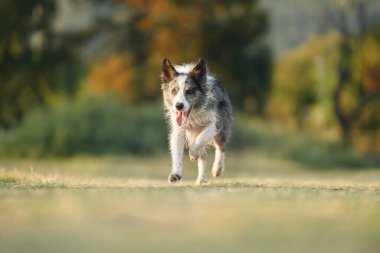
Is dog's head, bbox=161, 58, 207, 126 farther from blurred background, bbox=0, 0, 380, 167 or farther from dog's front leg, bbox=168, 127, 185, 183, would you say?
blurred background, bbox=0, 0, 380, 167

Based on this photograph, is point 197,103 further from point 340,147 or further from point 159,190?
point 340,147

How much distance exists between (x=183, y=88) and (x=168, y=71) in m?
0.43

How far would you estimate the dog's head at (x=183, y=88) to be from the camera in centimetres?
1116

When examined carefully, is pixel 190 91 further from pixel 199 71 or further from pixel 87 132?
pixel 87 132

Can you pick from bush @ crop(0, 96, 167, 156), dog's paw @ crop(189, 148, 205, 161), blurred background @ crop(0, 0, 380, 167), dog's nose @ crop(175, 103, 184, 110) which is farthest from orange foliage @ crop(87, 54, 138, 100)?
dog's nose @ crop(175, 103, 184, 110)

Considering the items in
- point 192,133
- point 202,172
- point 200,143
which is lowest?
point 202,172

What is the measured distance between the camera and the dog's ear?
11.4 meters

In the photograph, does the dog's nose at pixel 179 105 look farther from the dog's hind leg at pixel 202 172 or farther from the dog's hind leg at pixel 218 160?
the dog's hind leg at pixel 218 160

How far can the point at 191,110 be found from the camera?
1164 cm

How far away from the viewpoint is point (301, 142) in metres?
28.1

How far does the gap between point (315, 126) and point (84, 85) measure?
11701 millimetres

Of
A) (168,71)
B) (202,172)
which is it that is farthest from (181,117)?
(202,172)

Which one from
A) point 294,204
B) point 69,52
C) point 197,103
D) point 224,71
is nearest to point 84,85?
point 69,52

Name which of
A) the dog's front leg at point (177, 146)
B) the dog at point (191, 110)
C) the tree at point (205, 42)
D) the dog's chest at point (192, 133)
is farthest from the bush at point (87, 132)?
the dog's front leg at point (177, 146)
